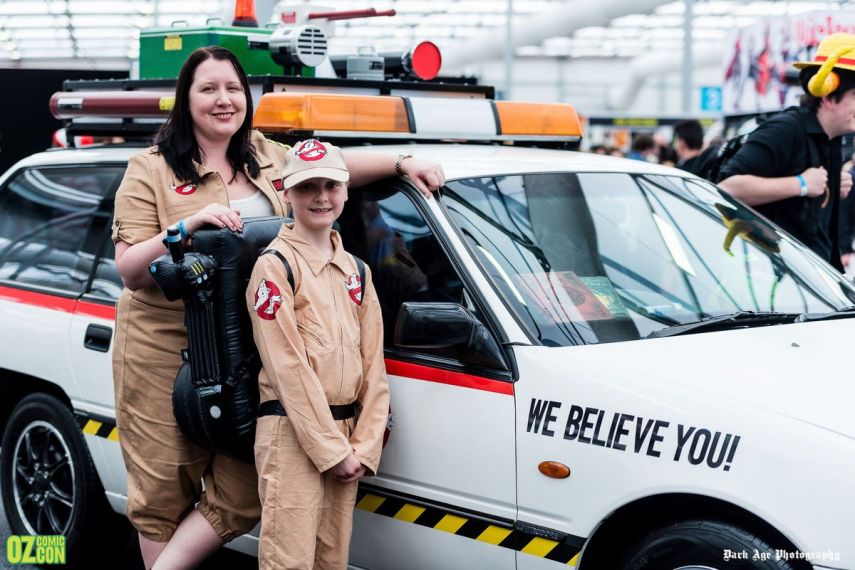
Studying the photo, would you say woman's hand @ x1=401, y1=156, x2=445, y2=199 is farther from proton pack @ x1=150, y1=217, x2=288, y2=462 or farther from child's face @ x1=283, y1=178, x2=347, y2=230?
proton pack @ x1=150, y1=217, x2=288, y2=462

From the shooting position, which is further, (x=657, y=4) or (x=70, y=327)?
(x=657, y=4)

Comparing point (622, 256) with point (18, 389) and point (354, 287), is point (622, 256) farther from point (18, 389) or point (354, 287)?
point (18, 389)

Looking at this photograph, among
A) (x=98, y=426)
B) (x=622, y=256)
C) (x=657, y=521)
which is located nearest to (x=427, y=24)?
(x=98, y=426)

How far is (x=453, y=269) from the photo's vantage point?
3.46m

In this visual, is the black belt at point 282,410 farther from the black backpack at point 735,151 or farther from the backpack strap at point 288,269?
the black backpack at point 735,151

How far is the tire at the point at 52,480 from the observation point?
14.9 feet

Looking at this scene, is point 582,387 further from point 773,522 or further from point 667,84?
point 667,84

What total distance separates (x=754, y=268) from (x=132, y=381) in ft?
6.84

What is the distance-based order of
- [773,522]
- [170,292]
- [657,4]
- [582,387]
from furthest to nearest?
1. [657,4]
2. [170,292]
3. [582,387]
4. [773,522]

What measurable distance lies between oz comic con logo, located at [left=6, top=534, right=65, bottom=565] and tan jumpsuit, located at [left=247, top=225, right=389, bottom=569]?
175cm

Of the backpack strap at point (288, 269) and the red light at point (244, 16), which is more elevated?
the red light at point (244, 16)

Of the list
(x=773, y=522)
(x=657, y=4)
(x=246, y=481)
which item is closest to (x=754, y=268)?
(x=773, y=522)

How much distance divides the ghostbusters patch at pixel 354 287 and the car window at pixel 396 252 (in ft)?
0.77

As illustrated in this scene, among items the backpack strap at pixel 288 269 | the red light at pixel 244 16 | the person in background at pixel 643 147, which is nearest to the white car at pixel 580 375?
the backpack strap at pixel 288 269
